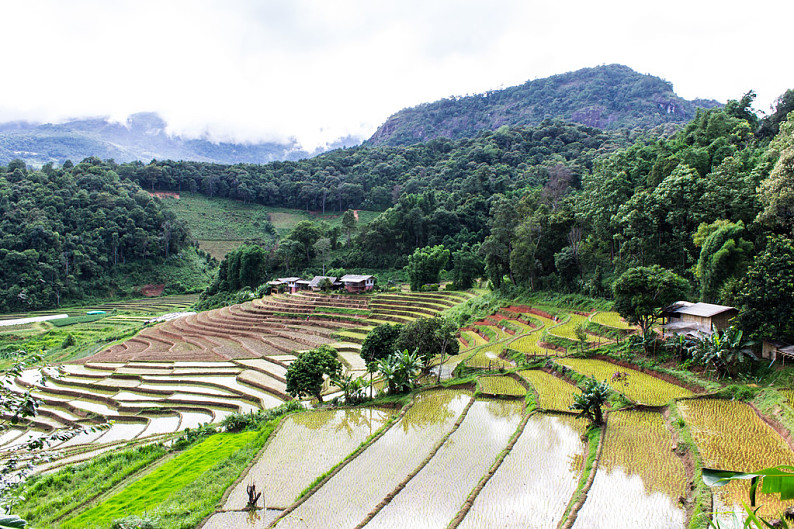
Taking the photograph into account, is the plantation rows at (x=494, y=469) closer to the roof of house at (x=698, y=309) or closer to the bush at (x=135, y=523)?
the bush at (x=135, y=523)

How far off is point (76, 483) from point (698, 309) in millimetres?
21725

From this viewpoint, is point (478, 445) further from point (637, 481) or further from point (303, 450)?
point (303, 450)

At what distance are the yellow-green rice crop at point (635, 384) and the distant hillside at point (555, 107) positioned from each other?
113 metres

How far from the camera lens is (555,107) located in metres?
140

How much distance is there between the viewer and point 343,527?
9.20 m

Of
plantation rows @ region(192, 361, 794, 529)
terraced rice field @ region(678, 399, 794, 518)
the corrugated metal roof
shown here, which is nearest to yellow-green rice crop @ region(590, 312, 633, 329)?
the corrugated metal roof

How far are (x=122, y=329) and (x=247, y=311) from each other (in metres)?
11.5

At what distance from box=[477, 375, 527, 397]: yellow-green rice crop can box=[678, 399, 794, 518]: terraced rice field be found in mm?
5166

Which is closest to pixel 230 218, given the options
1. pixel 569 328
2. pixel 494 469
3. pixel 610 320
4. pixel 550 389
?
→ pixel 569 328

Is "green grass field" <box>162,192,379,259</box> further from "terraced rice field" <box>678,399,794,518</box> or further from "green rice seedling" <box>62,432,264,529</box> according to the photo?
"terraced rice field" <box>678,399,794,518</box>

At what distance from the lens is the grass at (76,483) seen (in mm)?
11852

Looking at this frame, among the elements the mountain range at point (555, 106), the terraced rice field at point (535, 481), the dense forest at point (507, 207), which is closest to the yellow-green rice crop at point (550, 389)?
the terraced rice field at point (535, 481)

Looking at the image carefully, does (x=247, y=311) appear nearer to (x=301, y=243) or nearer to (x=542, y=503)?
(x=301, y=243)

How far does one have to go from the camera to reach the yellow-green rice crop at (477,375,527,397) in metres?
16.0
